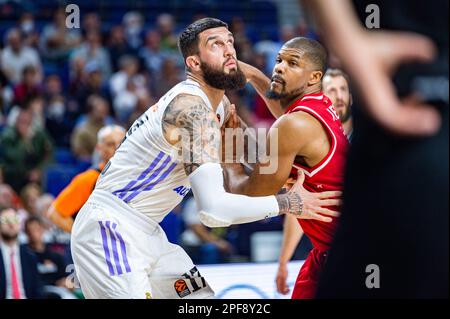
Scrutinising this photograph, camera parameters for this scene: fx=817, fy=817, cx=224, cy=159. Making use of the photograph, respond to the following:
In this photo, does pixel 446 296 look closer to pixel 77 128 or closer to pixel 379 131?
pixel 379 131

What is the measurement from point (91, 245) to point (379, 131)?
7.52 feet

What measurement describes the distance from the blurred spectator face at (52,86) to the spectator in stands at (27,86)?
0.12 m

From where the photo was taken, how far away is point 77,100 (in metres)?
10.8

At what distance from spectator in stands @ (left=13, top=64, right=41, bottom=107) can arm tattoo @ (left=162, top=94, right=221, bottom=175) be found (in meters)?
6.66

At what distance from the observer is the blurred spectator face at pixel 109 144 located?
6402 mm

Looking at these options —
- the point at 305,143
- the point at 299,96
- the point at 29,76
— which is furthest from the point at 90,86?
the point at 305,143

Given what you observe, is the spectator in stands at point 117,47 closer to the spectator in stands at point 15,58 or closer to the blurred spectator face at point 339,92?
the spectator in stands at point 15,58

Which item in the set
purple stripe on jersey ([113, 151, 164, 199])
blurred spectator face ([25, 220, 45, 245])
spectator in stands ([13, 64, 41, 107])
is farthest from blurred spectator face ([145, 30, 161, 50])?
purple stripe on jersey ([113, 151, 164, 199])

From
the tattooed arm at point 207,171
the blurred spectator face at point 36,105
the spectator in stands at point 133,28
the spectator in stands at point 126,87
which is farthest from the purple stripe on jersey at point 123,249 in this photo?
the spectator in stands at point 133,28

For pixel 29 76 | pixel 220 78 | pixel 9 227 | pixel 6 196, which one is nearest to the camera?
pixel 220 78

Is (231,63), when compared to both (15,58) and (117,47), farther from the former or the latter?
(117,47)

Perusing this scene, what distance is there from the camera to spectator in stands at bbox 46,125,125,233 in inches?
253

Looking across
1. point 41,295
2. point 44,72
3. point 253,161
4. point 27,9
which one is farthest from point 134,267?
point 27,9

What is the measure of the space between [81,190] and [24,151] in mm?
3430
